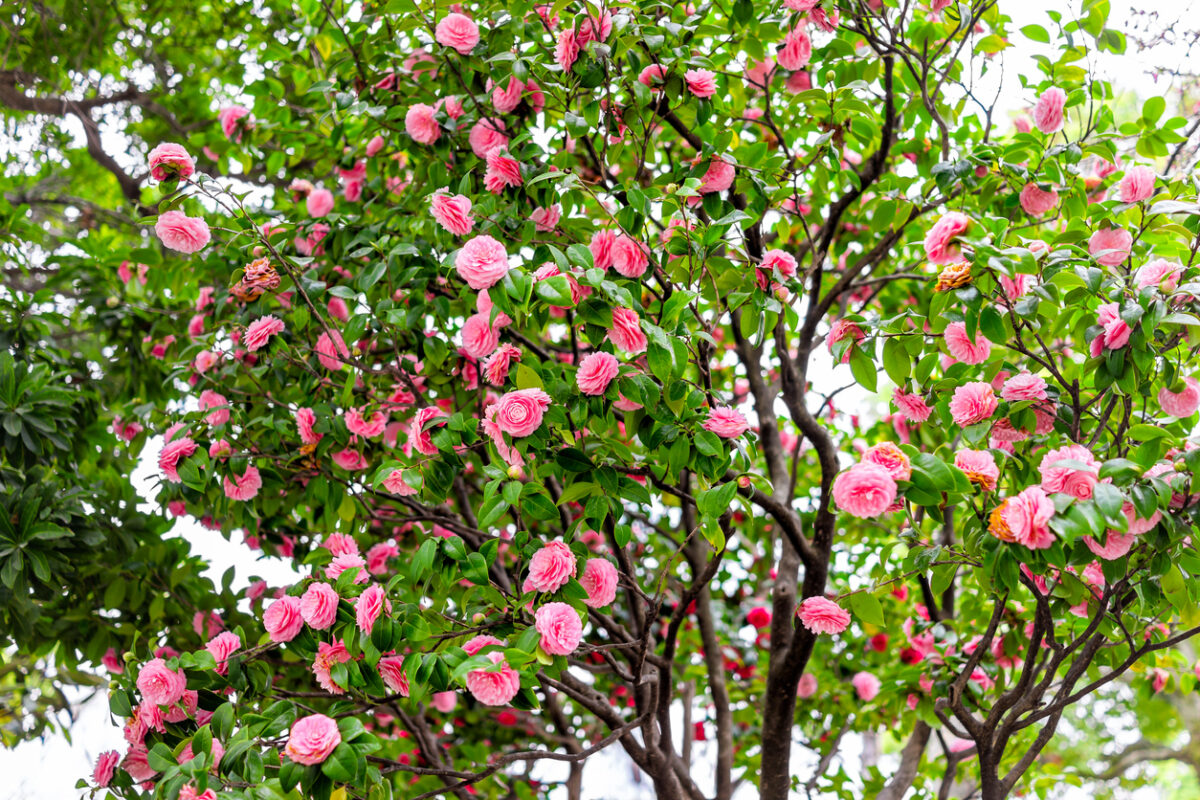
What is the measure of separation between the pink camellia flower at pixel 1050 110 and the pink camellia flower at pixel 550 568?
1.57 meters

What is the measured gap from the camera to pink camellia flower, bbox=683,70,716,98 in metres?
1.93

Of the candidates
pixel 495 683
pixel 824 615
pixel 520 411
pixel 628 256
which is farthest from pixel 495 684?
pixel 628 256

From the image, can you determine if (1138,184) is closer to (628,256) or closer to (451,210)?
(628,256)

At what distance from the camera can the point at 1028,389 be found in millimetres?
1671

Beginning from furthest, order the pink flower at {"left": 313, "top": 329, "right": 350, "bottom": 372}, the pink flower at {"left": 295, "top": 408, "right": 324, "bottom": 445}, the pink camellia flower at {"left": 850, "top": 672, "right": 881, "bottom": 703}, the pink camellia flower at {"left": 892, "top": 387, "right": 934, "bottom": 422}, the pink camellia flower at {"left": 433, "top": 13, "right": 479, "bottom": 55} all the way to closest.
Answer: the pink camellia flower at {"left": 850, "top": 672, "right": 881, "bottom": 703}, the pink flower at {"left": 313, "top": 329, "right": 350, "bottom": 372}, the pink flower at {"left": 295, "top": 408, "right": 324, "bottom": 445}, the pink camellia flower at {"left": 433, "top": 13, "right": 479, "bottom": 55}, the pink camellia flower at {"left": 892, "top": 387, "right": 934, "bottom": 422}

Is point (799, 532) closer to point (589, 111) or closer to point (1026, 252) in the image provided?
point (1026, 252)

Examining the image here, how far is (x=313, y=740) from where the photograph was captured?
4.48 feet

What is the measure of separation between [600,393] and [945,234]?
688 mm

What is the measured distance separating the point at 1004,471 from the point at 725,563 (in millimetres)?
1817

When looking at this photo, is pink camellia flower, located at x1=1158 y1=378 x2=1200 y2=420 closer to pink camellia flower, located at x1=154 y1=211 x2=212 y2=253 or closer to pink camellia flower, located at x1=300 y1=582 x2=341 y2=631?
pink camellia flower, located at x1=300 y1=582 x2=341 y2=631

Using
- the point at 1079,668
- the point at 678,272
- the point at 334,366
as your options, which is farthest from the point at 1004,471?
the point at 334,366

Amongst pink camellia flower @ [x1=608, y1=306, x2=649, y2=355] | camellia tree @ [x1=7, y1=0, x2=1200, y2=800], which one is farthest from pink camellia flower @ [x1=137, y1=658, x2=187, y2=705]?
pink camellia flower @ [x1=608, y1=306, x2=649, y2=355]

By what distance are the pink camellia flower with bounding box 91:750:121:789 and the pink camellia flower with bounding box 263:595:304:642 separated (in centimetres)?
54

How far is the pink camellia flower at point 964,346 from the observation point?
5.47ft
